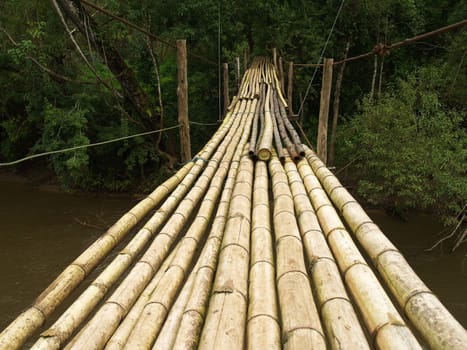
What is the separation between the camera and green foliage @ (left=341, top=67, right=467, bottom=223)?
560 centimetres

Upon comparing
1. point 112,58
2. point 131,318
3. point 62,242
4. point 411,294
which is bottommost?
point 62,242

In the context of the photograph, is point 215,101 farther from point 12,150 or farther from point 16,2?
point 12,150

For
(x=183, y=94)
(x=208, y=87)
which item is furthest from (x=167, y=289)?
(x=208, y=87)

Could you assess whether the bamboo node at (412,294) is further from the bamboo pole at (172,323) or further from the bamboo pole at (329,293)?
the bamboo pole at (172,323)

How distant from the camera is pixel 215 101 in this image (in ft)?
32.9

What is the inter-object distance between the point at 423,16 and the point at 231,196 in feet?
35.2

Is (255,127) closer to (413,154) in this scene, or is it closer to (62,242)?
(413,154)

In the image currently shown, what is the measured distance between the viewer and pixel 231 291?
3.12ft

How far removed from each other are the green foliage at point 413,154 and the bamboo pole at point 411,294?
5219 mm

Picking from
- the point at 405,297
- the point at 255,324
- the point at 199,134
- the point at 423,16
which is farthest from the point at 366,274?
the point at 423,16

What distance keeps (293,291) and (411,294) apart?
0.32 m

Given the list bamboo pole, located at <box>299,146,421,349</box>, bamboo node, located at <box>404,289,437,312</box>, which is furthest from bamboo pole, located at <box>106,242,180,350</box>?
bamboo node, located at <box>404,289,437,312</box>

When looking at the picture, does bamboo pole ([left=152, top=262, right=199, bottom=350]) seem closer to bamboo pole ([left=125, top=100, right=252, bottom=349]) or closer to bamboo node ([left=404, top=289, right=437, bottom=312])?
bamboo pole ([left=125, top=100, right=252, bottom=349])

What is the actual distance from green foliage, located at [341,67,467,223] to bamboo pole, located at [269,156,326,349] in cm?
523
